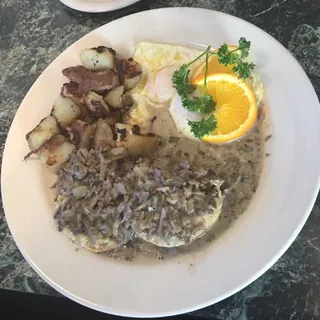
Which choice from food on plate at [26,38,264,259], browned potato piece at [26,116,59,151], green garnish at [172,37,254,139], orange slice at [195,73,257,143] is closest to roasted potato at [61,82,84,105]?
food on plate at [26,38,264,259]

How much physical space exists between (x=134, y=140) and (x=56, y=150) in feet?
0.91

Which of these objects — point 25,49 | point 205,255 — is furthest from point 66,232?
point 25,49

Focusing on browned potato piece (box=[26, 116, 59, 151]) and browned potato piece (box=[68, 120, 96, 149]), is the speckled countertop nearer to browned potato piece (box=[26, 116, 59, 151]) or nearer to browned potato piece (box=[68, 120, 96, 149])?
browned potato piece (box=[26, 116, 59, 151])

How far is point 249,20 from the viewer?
208cm

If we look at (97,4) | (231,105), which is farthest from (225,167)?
(97,4)

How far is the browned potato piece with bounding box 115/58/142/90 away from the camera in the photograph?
6.33ft

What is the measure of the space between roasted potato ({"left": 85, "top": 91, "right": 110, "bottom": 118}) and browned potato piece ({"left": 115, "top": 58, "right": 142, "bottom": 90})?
120 millimetres

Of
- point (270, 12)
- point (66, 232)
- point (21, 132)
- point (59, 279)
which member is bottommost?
point (59, 279)

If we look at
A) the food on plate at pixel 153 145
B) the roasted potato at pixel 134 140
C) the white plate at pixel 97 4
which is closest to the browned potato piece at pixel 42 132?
the food on plate at pixel 153 145

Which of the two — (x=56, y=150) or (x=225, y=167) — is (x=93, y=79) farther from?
(x=225, y=167)

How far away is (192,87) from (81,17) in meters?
0.78

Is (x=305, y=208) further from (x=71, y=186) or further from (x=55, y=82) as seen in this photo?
(x=55, y=82)

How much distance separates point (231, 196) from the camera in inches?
68.0

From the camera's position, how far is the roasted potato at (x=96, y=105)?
187 cm
